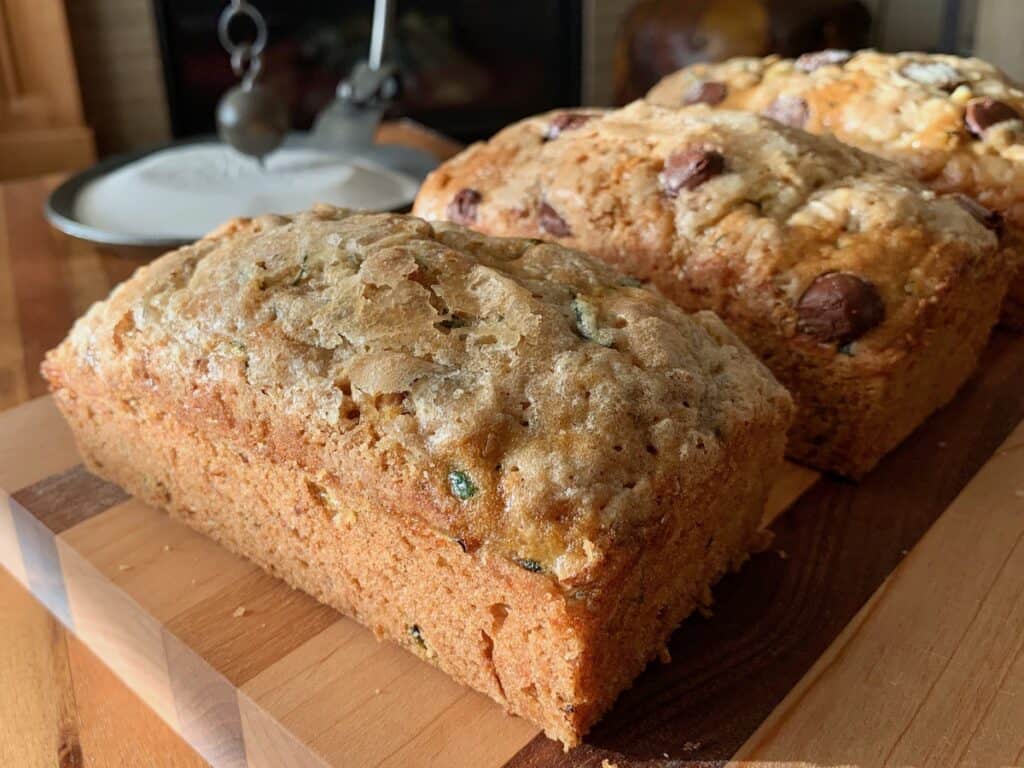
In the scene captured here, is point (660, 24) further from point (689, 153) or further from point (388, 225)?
point (388, 225)

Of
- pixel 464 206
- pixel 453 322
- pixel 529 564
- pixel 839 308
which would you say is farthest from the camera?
pixel 464 206

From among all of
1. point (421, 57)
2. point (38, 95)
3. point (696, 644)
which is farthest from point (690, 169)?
point (421, 57)

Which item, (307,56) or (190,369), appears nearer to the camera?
(190,369)

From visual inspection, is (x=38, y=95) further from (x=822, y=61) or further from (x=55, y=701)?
(x=55, y=701)

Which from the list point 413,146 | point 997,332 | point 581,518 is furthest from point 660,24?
point 581,518

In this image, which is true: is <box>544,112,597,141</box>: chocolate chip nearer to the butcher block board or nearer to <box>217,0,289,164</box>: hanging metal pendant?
the butcher block board

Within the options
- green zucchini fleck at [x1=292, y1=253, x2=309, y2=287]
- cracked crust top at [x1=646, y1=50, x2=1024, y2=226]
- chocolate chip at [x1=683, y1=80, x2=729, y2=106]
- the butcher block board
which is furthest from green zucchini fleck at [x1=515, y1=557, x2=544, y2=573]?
chocolate chip at [x1=683, y1=80, x2=729, y2=106]

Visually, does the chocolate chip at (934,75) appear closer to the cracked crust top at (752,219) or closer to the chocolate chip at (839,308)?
the cracked crust top at (752,219)
